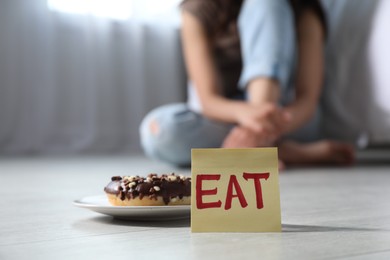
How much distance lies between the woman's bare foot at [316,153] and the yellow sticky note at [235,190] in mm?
1112

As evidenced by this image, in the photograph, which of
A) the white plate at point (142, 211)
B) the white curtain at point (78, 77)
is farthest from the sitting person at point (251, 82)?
the white curtain at point (78, 77)

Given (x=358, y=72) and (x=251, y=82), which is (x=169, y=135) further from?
(x=358, y=72)

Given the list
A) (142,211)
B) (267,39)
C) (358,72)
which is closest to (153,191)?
(142,211)

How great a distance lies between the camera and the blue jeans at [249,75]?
147 cm

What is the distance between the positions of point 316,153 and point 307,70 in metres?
0.25

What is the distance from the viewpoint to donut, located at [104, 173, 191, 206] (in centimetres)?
63

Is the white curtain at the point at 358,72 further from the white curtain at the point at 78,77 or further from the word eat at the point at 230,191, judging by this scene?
the word eat at the point at 230,191

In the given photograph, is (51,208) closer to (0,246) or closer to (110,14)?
(0,246)

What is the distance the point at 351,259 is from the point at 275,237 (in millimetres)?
111

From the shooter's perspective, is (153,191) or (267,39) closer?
(153,191)

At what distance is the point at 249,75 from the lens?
4.79ft

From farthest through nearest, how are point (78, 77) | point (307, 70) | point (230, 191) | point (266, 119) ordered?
point (78, 77) → point (307, 70) → point (266, 119) → point (230, 191)

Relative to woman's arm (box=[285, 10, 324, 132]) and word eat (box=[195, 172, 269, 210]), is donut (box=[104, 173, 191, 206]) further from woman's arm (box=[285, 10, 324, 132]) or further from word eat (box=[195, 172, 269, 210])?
woman's arm (box=[285, 10, 324, 132])

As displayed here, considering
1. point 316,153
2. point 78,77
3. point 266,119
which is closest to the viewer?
point 266,119
